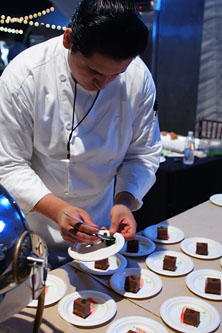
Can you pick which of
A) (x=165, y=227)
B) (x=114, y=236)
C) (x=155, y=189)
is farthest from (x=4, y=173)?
(x=155, y=189)

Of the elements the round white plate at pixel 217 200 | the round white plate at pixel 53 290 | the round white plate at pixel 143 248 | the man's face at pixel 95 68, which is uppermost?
the man's face at pixel 95 68

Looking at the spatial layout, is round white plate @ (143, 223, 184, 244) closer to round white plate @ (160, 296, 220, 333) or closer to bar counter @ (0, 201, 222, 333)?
bar counter @ (0, 201, 222, 333)

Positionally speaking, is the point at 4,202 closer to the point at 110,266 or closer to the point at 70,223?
the point at 70,223

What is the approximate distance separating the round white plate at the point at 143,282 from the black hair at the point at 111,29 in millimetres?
848

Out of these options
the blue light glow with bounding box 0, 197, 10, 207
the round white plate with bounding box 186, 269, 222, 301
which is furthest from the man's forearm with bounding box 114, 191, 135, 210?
the blue light glow with bounding box 0, 197, 10, 207

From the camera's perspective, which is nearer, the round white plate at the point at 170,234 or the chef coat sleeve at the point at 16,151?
the chef coat sleeve at the point at 16,151

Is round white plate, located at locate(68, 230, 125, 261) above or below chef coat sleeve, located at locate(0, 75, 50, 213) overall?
below

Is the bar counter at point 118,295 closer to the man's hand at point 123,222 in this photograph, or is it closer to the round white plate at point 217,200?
the man's hand at point 123,222

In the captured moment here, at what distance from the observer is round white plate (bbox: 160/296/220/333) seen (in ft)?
3.75

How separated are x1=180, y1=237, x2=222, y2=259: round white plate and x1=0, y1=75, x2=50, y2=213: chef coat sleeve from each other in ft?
2.38

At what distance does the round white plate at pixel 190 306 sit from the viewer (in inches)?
45.0

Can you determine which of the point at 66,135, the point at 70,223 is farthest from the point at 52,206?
the point at 66,135

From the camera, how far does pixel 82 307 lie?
117 centimetres

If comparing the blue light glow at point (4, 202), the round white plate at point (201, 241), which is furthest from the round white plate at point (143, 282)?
the blue light glow at point (4, 202)
